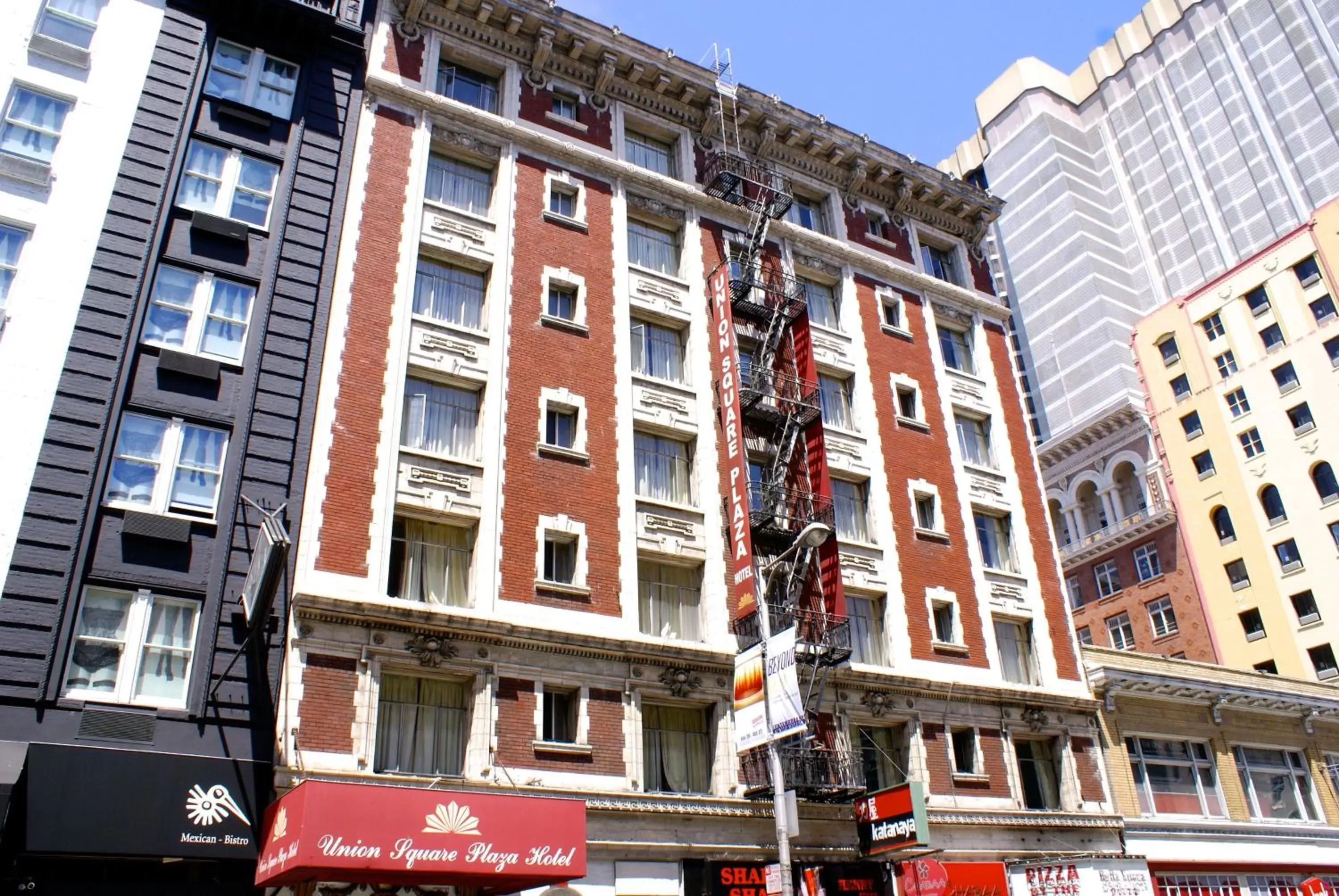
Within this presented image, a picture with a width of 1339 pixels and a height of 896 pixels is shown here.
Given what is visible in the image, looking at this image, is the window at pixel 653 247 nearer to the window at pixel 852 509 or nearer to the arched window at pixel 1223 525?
the window at pixel 852 509

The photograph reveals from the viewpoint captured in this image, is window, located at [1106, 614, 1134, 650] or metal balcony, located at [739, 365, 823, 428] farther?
window, located at [1106, 614, 1134, 650]

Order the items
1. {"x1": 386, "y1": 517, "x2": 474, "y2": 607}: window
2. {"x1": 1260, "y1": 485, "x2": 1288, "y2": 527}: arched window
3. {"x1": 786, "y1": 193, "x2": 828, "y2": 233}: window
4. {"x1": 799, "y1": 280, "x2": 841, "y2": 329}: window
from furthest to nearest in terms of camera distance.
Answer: {"x1": 1260, "y1": 485, "x2": 1288, "y2": 527}: arched window < {"x1": 786, "y1": 193, "x2": 828, "y2": 233}: window < {"x1": 799, "y1": 280, "x2": 841, "y2": 329}: window < {"x1": 386, "y1": 517, "x2": 474, "y2": 607}: window

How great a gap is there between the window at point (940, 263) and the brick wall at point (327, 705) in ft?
87.7

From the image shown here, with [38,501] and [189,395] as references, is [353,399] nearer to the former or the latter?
[189,395]

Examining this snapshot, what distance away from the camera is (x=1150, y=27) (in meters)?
102

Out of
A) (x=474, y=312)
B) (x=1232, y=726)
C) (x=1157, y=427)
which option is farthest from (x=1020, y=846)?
(x=1157, y=427)

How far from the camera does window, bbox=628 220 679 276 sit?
106ft

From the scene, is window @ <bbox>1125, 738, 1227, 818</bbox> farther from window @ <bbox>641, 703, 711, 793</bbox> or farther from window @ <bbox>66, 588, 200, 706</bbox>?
window @ <bbox>66, 588, 200, 706</bbox>

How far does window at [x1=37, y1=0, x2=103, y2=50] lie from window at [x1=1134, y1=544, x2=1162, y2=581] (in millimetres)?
59126

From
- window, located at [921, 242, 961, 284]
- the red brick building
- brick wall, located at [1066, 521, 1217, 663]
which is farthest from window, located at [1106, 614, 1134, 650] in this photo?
window, located at [921, 242, 961, 284]

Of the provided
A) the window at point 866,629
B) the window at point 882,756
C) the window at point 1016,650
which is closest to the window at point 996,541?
the window at point 1016,650

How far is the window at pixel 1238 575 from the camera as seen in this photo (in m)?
57.8

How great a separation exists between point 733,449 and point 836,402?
635cm

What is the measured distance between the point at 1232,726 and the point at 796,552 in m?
18.1
